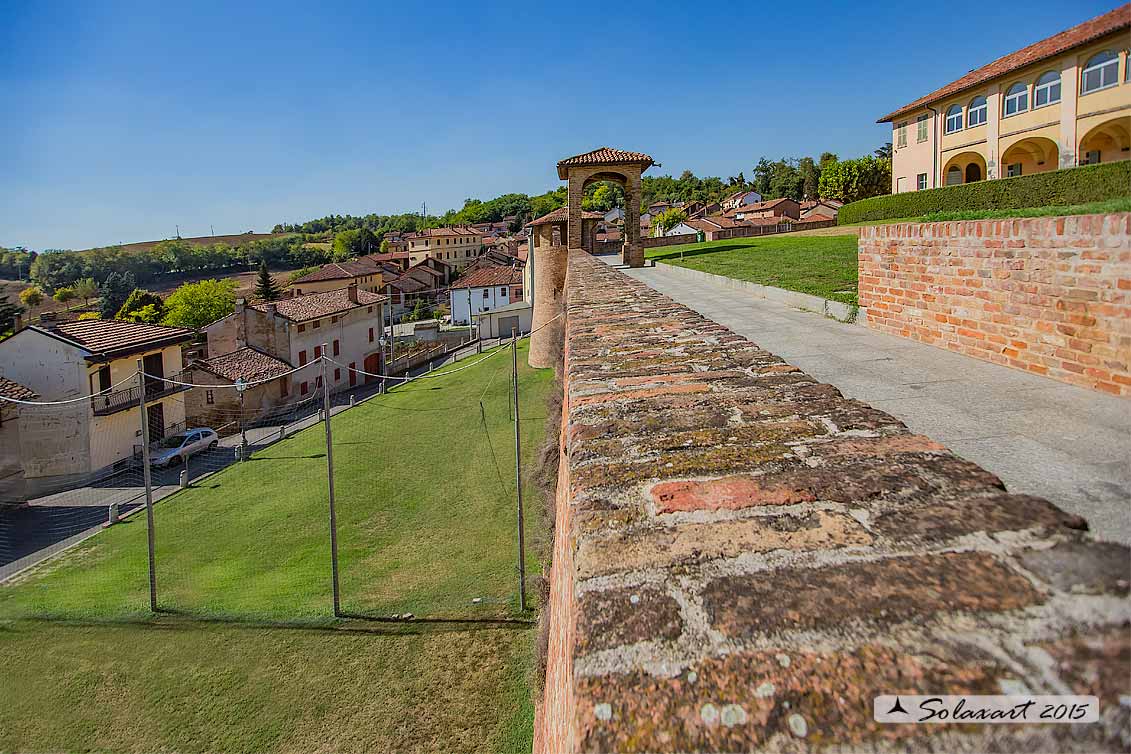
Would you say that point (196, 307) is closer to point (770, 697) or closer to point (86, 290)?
point (86, 290)

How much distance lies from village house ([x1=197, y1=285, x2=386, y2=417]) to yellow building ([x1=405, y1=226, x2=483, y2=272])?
46221 millimetres

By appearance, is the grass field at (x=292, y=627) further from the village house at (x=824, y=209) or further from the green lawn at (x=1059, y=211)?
the village house at (x=824, y=209)

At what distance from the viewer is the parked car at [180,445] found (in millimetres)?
21750

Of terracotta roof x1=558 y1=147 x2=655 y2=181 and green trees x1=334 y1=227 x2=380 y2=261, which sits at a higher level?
green trees x1=334 y1=227 x2=380 y2=261

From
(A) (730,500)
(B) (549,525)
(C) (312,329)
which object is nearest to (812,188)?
(C) (312,329)

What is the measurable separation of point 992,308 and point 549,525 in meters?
7.48

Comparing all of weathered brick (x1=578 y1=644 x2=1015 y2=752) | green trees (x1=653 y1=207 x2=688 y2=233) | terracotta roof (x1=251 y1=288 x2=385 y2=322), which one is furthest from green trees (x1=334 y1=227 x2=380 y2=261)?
weathered brick (x1=578 y1=644 x2=1015 y2=752)

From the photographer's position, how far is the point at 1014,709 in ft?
2.98

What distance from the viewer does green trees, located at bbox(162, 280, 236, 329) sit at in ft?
178

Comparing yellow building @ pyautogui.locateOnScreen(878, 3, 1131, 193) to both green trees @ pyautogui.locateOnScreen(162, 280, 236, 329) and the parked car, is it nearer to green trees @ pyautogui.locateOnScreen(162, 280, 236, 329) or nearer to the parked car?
the parked car

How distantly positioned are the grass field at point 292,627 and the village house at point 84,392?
5000mm

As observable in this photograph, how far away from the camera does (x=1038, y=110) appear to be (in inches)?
245

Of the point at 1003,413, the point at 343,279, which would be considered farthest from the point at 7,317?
the point at 1003,413

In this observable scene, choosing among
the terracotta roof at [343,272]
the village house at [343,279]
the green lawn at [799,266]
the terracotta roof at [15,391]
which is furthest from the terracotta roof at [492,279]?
the terracotta roof at [15,391]
